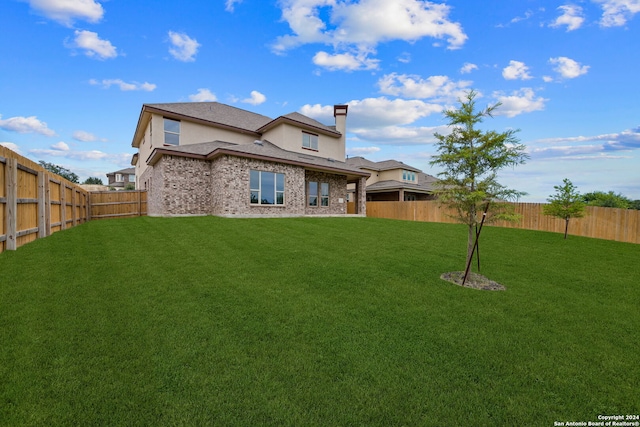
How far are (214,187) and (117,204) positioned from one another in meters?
7.33

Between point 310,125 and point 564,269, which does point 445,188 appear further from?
point 310,125

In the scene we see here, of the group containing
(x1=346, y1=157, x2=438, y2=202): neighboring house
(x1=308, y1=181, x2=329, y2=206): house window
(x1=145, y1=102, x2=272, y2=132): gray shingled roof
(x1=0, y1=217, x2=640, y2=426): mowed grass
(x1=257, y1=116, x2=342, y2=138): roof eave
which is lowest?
(x1=0, y1=217, x2=640, y2=426): mowed grass

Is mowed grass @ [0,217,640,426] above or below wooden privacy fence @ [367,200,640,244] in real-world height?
below

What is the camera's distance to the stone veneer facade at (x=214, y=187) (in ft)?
47.4

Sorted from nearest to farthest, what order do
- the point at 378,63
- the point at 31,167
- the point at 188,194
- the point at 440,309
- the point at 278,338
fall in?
1. the point at 278,338
2. the point at 440,309
3. the point at 31,167
4. the point at 378,63
5. the point at 188,194

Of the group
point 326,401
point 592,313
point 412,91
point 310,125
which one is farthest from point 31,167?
point 412,91

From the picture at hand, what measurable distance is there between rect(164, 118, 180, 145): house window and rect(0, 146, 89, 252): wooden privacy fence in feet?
22.5

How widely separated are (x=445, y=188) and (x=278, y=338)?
187 inches

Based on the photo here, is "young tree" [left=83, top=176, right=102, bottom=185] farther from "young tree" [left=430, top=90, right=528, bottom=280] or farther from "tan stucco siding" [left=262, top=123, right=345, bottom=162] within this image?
"young tree" [left=430, top=90, right=528, bottom=280]

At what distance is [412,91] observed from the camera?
16484 mm

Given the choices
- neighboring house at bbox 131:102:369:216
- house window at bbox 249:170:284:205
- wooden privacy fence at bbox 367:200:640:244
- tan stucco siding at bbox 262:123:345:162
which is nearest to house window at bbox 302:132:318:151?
neighboring house at bbox 131:102:369:216

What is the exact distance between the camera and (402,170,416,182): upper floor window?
96.0 feet

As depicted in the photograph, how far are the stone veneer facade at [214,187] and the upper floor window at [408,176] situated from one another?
15.3 metres

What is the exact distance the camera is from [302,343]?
3.19m
